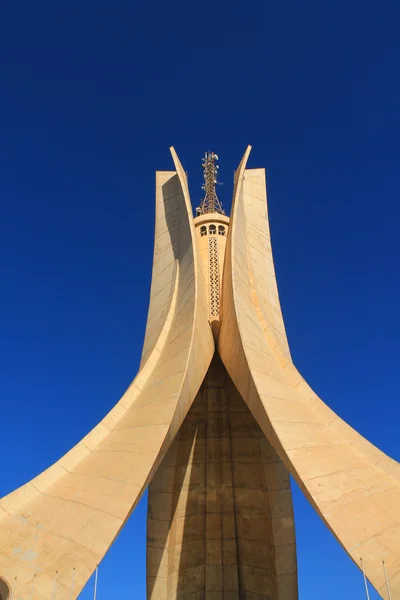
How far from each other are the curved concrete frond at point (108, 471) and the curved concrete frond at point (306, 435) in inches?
32.1

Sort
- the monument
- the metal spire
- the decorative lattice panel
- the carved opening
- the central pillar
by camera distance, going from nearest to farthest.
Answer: the carved opening
the monument
the central pillar
the decorative lattice panel
the metal spire

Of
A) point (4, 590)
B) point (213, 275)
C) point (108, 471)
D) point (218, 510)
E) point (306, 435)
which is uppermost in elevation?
point (213, 275)

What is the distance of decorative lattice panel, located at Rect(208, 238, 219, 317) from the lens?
34.0ft

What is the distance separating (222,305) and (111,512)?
5.00 meters

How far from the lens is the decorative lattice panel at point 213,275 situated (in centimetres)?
1037

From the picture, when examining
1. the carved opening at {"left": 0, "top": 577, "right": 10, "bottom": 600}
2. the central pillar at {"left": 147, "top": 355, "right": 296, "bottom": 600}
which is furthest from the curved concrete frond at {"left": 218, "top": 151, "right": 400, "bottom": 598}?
the carved opening at {"left": 0, "top": 577, "right": 10, "bottom": 600}

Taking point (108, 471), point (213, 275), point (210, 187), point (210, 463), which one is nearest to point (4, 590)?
point (108, 471)

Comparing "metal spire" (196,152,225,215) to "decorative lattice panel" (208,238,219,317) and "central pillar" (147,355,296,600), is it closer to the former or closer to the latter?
"decorative lattice panel" (208,238,219,317)

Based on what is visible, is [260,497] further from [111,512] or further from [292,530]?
[111,512]

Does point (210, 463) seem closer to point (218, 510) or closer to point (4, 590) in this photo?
point (218, 510)

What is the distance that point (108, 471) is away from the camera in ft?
20.6

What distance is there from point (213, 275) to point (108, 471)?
580 centimetres

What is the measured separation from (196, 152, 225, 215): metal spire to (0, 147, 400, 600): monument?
129 millimetres

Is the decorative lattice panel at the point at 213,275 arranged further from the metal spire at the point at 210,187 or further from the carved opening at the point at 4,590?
the carved opening at the point at 4,590
